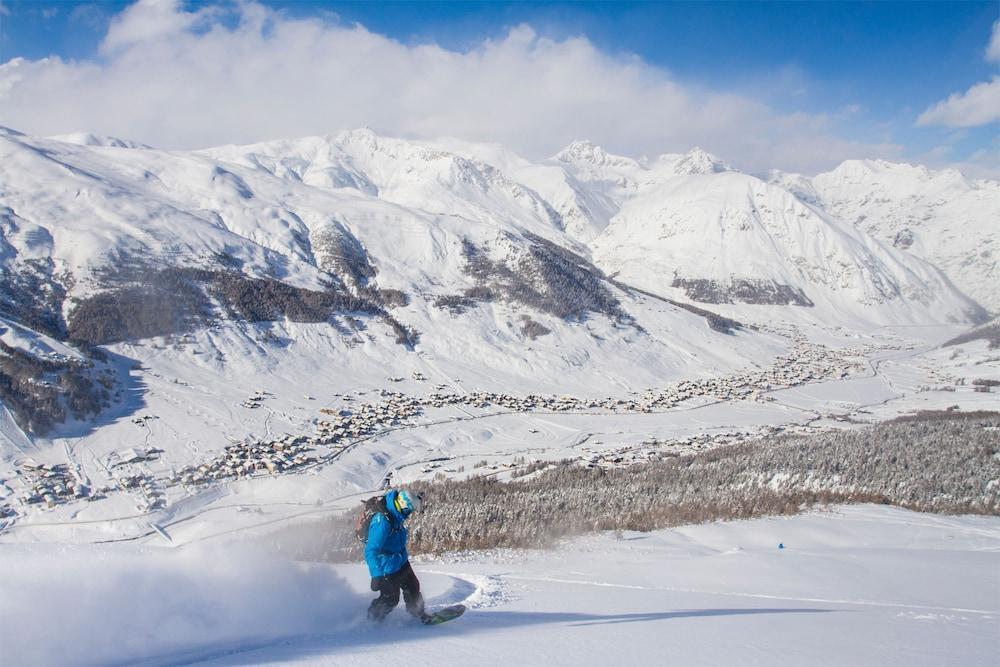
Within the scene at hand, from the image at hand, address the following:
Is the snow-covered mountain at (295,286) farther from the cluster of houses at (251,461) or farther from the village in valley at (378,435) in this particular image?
the cluster of houses at (251,461)

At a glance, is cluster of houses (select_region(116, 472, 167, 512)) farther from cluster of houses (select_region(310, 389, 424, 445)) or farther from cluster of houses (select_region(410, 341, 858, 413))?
cluster of houses (select_region(410, 341, 858, 413))

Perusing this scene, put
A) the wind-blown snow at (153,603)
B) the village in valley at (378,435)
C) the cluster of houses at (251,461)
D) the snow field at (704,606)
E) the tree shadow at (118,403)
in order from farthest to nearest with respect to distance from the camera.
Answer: the tree shadow at (118,403) < the cluster of houses at (251,461) < the village in valley at (378,435) < the snow field at (704,606) < the wind-blown snow at (153,603)

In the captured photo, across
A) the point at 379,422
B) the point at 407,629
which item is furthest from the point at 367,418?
the point at 407,629

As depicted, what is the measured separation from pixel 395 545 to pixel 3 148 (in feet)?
410

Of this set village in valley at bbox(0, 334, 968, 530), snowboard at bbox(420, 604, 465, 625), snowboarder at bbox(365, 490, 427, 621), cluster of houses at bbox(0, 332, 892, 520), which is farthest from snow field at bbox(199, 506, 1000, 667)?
cluster of houses at bbox(0, 332, 892, 520)

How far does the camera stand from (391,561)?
8.04m

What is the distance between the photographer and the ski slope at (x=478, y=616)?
6.02 metres

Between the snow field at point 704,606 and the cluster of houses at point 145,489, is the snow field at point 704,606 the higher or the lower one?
the higher one

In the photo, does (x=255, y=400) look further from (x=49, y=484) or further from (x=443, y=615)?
(x=443, y=615)

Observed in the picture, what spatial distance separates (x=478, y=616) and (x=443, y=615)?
0.55 meters

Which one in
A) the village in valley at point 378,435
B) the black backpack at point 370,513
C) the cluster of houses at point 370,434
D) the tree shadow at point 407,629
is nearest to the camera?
the tree shadow at point 407,629

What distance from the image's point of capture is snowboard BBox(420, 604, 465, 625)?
25.4 ft

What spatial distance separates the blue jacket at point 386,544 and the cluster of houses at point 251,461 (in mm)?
41871

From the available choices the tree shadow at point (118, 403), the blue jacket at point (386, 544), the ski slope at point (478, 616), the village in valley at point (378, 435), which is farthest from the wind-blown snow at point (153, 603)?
the tree shadow at point (118, 403)
